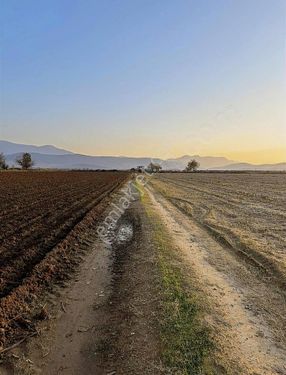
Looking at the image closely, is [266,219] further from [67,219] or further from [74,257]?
[74,257]

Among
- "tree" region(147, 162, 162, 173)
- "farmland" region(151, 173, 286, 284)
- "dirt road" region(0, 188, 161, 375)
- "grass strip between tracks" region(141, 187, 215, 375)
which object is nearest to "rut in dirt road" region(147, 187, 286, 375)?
"grass strip between tracks" region(141, 187, 215, 375)

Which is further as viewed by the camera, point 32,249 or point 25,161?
point 25,161

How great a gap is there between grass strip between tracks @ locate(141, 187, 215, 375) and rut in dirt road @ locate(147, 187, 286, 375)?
10.4 inches

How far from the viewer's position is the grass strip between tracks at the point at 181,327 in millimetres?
5469

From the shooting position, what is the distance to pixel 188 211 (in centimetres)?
2169

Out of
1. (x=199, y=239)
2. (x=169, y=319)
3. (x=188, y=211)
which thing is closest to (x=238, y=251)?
(x=199, y=239)

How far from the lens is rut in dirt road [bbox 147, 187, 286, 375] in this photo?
5703mm

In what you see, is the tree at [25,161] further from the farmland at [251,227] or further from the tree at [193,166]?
the farmland at [251,227]

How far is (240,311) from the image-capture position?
7477 millimetres

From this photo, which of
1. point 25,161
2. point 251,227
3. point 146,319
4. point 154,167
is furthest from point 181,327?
point 154,167

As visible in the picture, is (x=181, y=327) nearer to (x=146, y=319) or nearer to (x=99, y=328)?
(x=146, y=319)

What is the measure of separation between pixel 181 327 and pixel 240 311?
1528 millimetres

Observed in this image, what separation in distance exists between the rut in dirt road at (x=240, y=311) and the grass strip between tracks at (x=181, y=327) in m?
0.27

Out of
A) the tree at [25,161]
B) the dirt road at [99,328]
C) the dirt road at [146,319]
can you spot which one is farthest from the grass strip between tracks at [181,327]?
the tree at [25,161]
